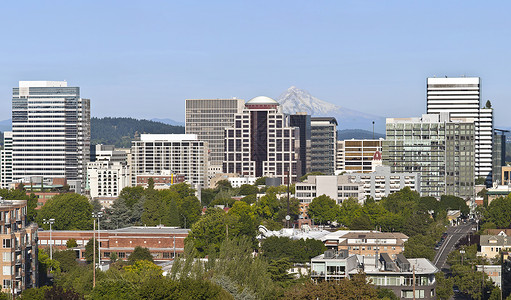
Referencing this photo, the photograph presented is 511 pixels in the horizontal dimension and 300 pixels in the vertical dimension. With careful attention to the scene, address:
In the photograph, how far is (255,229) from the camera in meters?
178

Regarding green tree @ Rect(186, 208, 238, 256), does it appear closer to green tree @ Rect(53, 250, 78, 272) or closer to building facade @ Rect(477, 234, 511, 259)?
green tree @ Rect(53, 250, 78, 272)

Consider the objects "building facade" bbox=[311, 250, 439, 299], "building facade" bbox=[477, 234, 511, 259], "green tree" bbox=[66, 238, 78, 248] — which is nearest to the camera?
"building facade" bbox=[311, 250, 439, 299]

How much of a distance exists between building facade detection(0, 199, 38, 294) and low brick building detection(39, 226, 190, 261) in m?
56.9

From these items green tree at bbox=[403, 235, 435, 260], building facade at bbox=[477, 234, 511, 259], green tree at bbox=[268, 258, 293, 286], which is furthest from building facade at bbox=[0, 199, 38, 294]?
building facade at bbox=[477, 234, 511, 259]

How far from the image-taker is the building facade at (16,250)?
359 ft

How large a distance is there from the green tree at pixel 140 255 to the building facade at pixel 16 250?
41.9m

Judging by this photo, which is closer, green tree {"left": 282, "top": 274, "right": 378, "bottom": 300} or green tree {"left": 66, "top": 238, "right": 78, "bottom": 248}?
green tree {"left": 282, "top": 274, "right": 378, "bottom": 300}

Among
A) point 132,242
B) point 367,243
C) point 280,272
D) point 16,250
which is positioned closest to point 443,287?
point 280,272

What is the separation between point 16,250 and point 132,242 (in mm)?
67669

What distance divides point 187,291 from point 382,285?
3660 centimetres

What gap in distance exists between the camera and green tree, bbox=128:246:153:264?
523 ft

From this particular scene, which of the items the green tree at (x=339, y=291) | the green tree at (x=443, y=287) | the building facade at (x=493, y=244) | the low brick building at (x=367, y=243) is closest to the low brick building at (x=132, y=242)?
the low brick building at (x=367, y=243)

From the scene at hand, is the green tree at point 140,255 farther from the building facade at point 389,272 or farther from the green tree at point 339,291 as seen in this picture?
the green tree at point 339,291

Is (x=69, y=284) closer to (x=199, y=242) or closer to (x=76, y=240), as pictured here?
(x=199, y=242)
